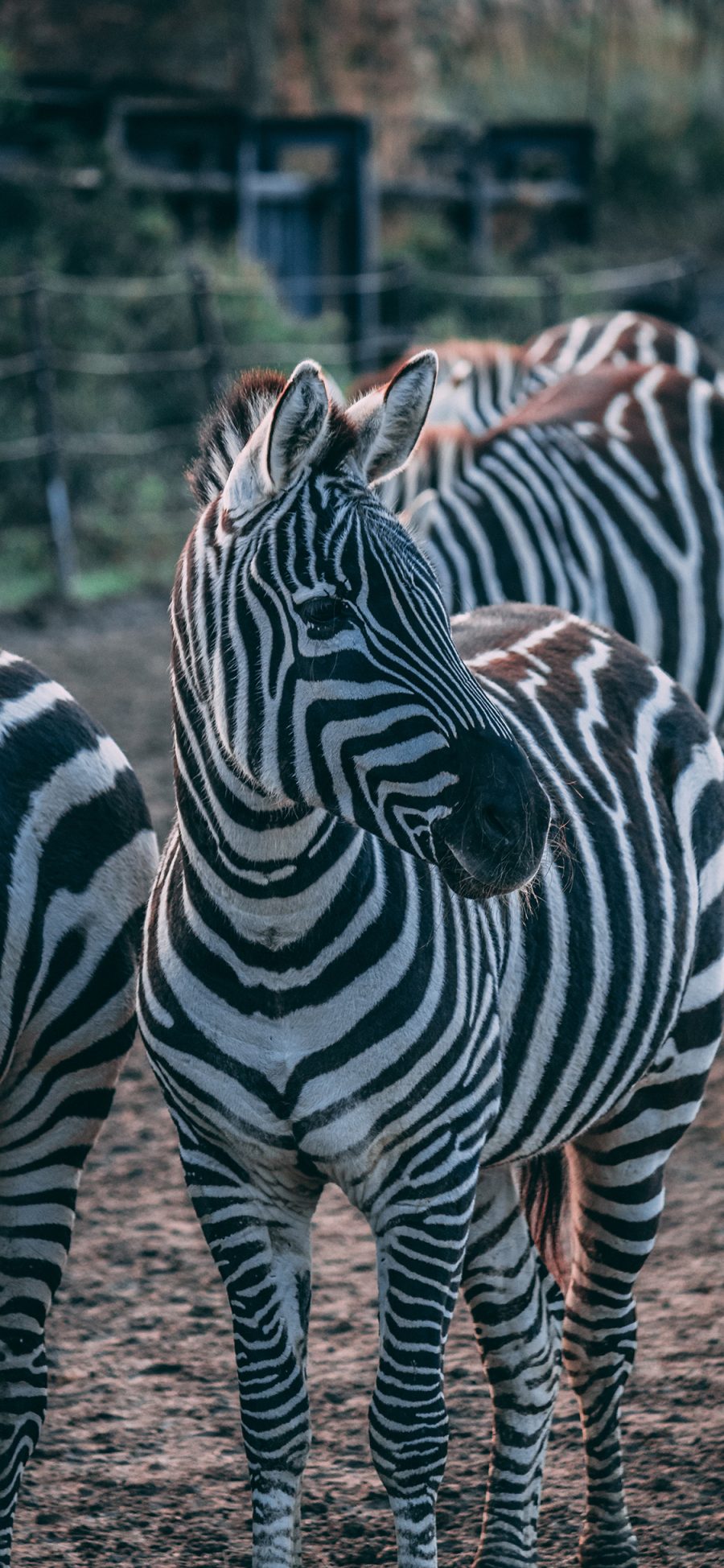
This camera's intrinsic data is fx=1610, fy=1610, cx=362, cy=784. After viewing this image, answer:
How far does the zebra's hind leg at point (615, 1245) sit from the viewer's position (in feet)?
9.36

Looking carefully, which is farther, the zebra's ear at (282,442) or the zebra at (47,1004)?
the zebra at (47,1004)

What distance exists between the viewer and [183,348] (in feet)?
45.4

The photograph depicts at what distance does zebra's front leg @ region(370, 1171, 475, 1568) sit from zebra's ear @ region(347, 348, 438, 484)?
3.42 feet

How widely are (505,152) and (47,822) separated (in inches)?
821

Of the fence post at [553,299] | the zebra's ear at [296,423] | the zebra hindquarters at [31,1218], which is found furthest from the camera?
the fence post at [553,299]

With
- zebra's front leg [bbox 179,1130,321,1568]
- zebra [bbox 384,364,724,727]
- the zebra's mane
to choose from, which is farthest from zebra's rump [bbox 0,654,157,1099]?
zebra [bbox 384,364,724,727]

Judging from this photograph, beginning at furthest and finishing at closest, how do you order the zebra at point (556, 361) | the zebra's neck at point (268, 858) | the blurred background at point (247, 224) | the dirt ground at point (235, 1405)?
the blurred background at point (247, 224), the zebra at point (556, 361), the dirt ground at point (235, 1405), the zebra's neck at point (268, 858)

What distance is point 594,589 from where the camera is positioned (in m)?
5.17

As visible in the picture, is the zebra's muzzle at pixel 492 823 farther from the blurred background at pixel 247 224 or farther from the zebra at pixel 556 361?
the blurred background at pixel 247 224

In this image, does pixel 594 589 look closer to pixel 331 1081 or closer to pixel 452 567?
pixel 452 567

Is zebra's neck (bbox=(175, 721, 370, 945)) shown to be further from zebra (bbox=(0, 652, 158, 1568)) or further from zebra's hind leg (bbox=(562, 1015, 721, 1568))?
zebra's hind leg (bbox=(562, 1015, 721, 1568))

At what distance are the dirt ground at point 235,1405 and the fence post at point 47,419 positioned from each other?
23.8 feet

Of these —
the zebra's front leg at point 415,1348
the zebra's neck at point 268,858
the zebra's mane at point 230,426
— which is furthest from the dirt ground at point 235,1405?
the zebra's mane at point 230,426

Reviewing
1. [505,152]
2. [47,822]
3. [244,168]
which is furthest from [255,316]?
[47,822]
